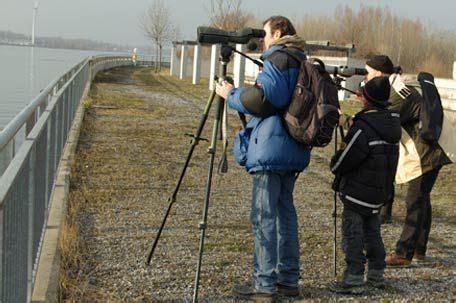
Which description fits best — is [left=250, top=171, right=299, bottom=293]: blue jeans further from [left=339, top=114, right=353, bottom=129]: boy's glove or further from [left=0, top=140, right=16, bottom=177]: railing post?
[left=0, top=140, right=16, bottom=177]: railing post

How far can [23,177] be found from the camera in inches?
146

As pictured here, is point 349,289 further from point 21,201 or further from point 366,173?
point 21,201

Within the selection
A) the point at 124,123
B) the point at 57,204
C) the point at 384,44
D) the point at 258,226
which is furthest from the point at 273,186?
the point at 384,44

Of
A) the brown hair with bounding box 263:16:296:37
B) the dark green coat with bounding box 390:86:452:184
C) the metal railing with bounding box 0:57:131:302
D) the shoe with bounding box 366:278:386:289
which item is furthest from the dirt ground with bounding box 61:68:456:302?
the brown hair with bounding box 263:16:296:37

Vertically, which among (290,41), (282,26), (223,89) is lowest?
(223,89)

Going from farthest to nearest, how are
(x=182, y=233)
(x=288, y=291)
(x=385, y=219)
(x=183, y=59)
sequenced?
1. (x=183, y=59)
2. (x=385, y=219)
3. (x=182, y=233)
4. (x=288, y=291)

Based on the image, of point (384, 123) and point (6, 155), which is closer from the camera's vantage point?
point (6, 155)

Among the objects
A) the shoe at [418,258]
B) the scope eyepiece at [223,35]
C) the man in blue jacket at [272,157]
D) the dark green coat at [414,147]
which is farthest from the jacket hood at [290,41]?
the shoe at [418,258]

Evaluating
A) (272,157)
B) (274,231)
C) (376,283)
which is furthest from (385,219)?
(272,157)

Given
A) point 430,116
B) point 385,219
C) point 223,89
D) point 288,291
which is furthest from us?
point 385,219

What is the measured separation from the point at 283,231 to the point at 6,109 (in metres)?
11.3

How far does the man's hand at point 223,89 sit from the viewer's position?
436 cm

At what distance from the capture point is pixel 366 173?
467 cm

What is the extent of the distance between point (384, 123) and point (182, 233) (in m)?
2.35
